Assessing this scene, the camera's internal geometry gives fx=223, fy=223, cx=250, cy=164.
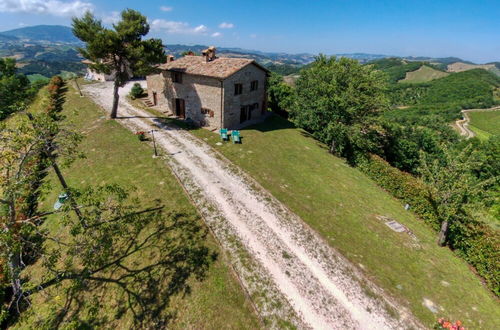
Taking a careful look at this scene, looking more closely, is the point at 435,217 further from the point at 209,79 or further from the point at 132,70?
the point at 132,70

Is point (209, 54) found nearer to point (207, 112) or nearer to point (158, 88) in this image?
→ point (207, 112)

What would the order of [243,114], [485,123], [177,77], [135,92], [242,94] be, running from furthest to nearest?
[485,123], [135,92], [243,114], [177,77], [242,94]

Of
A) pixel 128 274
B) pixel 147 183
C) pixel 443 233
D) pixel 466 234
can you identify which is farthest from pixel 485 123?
pixel 128 274

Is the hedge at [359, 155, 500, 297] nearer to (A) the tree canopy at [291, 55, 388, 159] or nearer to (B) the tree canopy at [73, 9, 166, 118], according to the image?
(A) the tree canopy at [291, 55, 388, 159]

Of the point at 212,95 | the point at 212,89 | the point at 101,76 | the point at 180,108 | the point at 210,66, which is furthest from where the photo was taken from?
the point at 101,76

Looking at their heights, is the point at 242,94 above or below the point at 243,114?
above

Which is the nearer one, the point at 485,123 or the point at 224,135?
the point at 224,135
